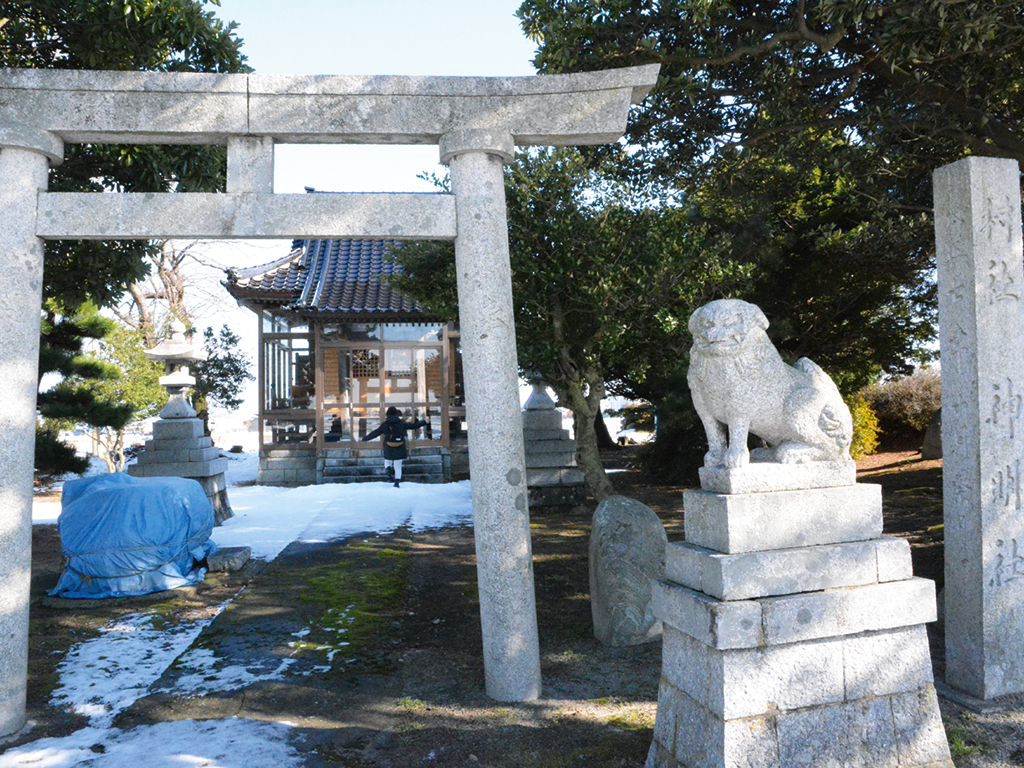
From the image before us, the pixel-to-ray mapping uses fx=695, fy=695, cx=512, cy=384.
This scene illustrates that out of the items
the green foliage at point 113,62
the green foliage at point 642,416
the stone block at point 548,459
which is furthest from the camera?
the green foliage at point 642,416

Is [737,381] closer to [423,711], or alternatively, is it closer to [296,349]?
[423,711]

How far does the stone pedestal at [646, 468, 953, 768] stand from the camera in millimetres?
3059

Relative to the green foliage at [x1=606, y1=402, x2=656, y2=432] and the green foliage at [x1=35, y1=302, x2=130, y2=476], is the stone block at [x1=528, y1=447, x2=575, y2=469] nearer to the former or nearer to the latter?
the green foliage at [x1=606, y1=402, x2=656, y2=432]

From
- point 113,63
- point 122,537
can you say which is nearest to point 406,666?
point 122,537

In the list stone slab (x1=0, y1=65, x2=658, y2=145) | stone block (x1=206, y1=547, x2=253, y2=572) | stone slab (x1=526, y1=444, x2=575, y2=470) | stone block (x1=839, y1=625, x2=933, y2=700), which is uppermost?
stone slab (x1=0, y1=65, x2=658, y2=145)

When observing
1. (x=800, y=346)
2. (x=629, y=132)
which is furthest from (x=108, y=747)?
(x=800, y=346)

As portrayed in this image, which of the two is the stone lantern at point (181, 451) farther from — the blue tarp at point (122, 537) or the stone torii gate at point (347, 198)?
the stone torii gate at point (347, 198)

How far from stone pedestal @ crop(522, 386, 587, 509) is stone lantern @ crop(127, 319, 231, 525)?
4998 mm

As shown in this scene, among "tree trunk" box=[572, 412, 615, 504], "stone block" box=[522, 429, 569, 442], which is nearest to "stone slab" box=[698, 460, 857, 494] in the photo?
"tree trunk" box=[572, 412, 615, 504]

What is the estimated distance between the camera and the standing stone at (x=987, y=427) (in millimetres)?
4125

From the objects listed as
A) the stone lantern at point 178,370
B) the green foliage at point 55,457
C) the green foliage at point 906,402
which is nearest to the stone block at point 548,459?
the stone lantern at point 178,370

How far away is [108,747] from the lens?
380 centimetres

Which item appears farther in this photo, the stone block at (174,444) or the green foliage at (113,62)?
the stone block at (174,444)

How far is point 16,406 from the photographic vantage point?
4137mm
